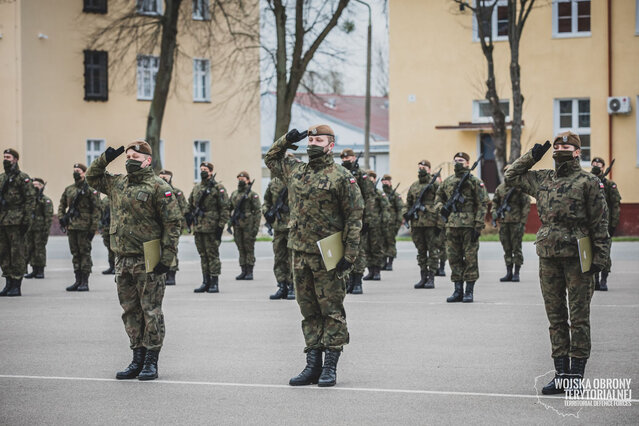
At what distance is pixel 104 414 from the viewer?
730 cm

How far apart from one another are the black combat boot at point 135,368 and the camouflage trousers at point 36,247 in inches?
453

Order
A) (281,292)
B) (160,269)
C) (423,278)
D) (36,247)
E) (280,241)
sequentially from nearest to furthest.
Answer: (160,269) < (281,292) < (280,241) < (423,278) < (36,247)

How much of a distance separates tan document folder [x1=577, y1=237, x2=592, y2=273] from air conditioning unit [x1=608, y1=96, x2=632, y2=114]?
25513mm

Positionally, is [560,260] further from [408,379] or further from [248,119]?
[248,119]

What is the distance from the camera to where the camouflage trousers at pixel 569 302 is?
7.90 metres

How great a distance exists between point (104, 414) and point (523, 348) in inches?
181

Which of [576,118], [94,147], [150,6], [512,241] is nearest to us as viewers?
[512,241]

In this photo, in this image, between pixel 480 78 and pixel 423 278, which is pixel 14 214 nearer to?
A: pixel 423 278

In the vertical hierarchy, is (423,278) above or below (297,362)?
above

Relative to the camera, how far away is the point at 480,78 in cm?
3391

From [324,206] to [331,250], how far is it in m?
0.37

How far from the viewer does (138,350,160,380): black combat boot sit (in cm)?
863

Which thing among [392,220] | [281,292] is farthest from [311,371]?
[392,220]

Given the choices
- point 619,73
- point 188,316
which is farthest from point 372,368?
point 619,73
